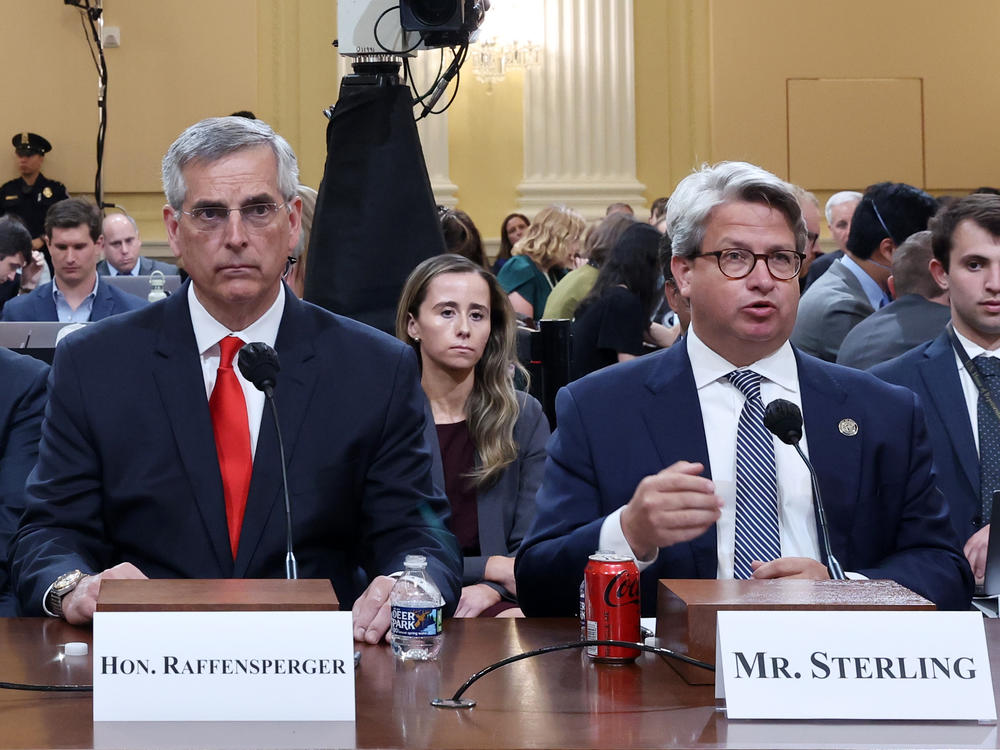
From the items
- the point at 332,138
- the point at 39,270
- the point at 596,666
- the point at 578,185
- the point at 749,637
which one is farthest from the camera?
the point at 578,185

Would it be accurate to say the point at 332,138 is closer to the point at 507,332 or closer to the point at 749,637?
the point at 507,332

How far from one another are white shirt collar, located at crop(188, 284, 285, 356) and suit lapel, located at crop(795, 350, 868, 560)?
91 centimetres

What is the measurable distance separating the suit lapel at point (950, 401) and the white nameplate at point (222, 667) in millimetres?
2033

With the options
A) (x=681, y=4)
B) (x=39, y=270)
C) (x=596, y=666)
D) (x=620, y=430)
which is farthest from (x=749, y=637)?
(x=681, y=4)

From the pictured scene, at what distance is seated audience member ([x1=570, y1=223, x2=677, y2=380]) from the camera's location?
5387mm

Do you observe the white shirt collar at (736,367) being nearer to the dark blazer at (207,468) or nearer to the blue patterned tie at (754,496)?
the blue patterned tie at (754,496)

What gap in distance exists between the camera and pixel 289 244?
238 centimetres

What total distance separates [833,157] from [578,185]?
197 cm

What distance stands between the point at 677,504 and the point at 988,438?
1.58m

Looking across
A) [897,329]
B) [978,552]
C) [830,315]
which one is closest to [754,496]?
[978,552]

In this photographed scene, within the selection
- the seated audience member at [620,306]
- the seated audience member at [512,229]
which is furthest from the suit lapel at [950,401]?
the seated audience member at [512,229]

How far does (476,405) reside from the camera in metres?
3.73

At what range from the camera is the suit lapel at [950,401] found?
318 cm

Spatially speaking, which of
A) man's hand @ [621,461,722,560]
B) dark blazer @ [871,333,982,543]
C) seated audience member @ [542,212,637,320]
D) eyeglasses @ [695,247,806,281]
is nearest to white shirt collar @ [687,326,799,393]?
eyeglasses @ [695,247,806,281]
